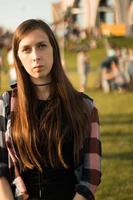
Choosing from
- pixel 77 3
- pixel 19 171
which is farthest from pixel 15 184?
pixel 77 3

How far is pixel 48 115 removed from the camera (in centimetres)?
282

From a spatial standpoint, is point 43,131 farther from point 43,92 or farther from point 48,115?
point 43,92

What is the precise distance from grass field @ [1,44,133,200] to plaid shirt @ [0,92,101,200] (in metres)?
3.01

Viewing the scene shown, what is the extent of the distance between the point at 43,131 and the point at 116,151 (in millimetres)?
5363

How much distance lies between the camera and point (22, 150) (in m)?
2.79

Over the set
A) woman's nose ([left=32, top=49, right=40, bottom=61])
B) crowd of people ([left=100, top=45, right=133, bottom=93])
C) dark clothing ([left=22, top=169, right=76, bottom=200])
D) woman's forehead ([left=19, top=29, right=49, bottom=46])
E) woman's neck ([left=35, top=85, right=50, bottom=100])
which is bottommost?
crowd of people ([left=100, top=45, right=133, bottom=93])

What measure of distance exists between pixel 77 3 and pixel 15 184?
8080 centimetres

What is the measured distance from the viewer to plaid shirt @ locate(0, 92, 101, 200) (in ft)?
9.22

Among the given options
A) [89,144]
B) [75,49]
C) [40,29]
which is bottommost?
[75,49]

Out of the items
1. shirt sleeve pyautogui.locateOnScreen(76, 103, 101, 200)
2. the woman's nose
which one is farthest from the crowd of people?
the woman's nose

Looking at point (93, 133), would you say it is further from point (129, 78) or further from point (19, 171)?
point (129, 78)

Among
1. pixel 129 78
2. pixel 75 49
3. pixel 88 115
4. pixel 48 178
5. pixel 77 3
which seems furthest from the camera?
pixel 77 3

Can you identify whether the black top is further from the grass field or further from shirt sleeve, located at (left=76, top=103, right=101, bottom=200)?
the grass field

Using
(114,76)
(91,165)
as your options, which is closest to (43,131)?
(91,165)
